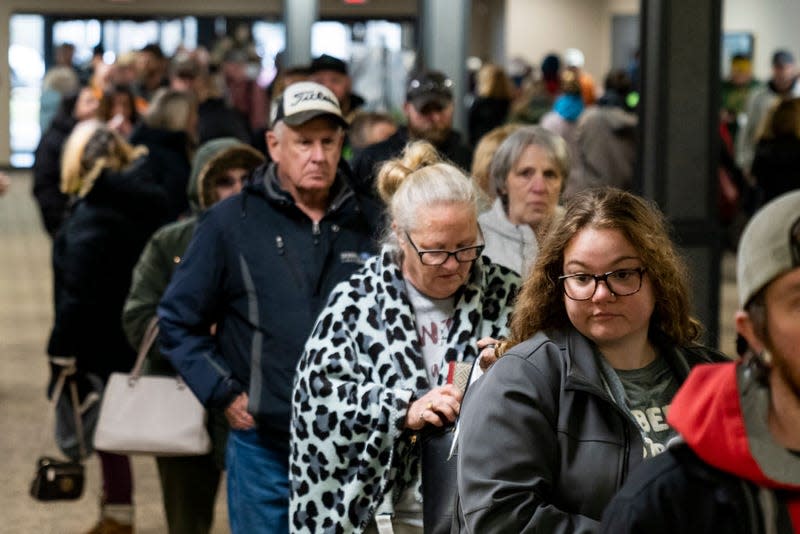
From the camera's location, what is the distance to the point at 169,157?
955 centimetres

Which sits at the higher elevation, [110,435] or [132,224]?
[132,224]

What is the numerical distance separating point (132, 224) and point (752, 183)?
26.2 ft

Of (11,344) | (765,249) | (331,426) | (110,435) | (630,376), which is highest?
(765,249)

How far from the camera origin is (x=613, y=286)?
9.74ft

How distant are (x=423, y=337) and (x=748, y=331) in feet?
6.25

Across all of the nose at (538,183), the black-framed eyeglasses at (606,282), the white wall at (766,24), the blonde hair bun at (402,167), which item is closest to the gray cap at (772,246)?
the black-framed eyeglasses at (606,282)

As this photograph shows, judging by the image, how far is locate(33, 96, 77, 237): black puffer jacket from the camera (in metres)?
10.9

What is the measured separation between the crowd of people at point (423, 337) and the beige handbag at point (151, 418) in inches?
4.1

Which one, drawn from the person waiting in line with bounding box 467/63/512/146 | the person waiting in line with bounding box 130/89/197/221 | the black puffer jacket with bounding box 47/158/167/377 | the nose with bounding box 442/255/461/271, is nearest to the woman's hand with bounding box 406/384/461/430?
the nose with bounding box 442/255/461/271

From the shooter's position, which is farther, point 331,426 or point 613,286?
point 331,426

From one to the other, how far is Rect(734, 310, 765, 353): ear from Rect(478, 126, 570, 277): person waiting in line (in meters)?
→ 2.93

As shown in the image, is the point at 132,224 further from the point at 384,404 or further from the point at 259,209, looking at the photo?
the point at 384,404

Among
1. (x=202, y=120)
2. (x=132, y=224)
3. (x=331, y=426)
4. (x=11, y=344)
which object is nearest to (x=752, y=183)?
(x=202, y=120)

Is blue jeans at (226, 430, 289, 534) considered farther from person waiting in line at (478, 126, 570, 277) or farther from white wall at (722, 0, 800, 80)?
white wall at (722, 0, 800, 80)
